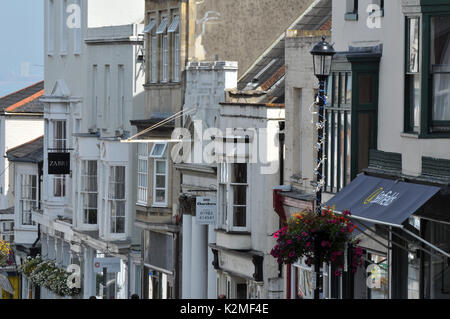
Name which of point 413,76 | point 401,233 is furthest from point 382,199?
point 413,76

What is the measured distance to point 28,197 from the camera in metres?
62.8

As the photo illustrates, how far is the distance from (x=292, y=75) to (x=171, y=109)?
10.1 m

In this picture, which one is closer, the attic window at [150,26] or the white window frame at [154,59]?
the white window frame at [154,59]

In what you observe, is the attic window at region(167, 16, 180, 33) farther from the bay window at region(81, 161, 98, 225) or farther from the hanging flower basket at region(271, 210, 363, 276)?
the hanging flower basket at region(271, 210, 363, 276)

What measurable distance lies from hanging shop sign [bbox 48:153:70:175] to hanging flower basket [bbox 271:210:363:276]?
28588 millimetres

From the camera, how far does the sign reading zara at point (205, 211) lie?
39375 mm

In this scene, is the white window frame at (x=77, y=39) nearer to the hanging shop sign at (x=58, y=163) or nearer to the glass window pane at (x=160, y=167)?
the hanging shop sign at (x=58, y=163)

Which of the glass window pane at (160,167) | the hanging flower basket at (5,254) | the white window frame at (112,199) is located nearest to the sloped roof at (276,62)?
the glass window pane at (160,167)

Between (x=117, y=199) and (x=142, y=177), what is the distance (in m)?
2.82

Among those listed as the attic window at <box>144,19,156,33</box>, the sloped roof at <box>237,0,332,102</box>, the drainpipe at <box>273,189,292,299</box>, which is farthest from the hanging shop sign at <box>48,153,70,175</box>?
the drainpipe at <box>273,189,292,299</box>

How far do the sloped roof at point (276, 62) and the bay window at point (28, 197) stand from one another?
70.2 feet

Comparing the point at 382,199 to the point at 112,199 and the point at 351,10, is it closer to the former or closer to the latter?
the point at 351,10

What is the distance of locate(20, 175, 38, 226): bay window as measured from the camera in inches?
2453
